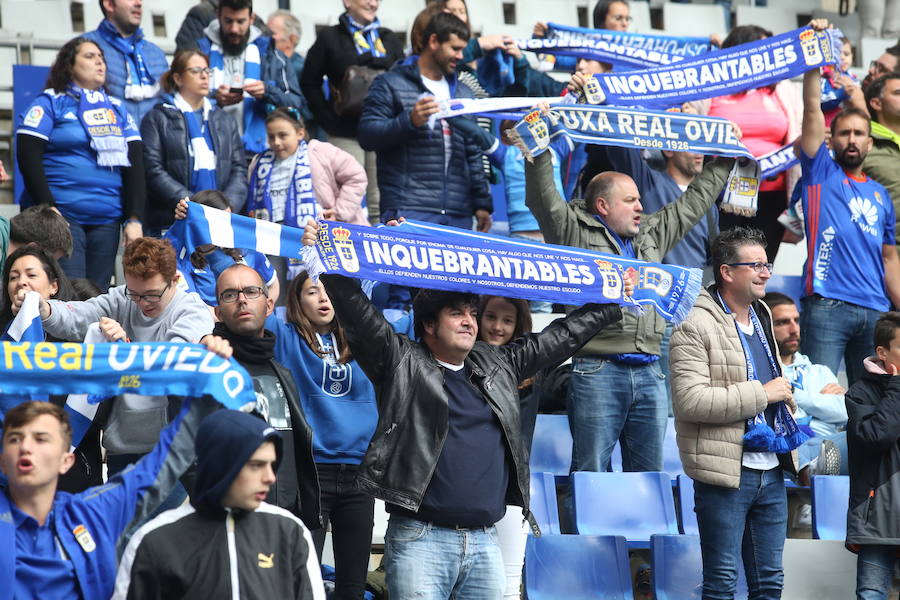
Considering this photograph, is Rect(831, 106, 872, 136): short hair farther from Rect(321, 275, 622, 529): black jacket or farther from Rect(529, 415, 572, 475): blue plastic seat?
Rect(321, 275, 622, 529): black jacket

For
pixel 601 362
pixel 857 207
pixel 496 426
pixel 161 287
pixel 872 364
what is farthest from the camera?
pixel 857 207

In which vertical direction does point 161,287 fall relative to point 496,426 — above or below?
above

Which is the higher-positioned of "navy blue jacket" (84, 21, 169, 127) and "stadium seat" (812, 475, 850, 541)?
"navy blue jacket" (84, 21, 169, 127)

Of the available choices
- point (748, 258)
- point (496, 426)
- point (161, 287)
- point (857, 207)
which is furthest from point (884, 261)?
point (161, 287)

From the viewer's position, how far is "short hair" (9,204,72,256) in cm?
646

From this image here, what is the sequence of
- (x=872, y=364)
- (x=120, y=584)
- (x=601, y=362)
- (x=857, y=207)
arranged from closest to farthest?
(x=120, y=584)
(x=872, y=364)
(x=601, y=362)
(x=857, y=207)

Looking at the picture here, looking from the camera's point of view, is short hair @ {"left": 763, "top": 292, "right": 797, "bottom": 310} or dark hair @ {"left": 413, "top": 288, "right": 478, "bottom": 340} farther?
short hair @ {"left": 763, "top": 292, "right": 797, "bottom": 310}

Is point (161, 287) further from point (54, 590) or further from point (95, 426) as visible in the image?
point (54, 590)

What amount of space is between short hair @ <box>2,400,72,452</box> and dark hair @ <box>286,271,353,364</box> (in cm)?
161

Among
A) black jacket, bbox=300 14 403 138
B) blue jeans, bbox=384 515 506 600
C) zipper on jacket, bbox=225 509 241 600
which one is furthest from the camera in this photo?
black jacket, bbox=300 14 403 138

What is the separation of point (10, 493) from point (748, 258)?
2.99 meters

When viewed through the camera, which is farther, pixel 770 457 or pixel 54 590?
pixel 770 457

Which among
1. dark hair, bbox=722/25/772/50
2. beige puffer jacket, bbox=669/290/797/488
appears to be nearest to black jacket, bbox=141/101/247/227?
dark hair, bbox=722/25/772/50

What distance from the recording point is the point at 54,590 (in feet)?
13.5
